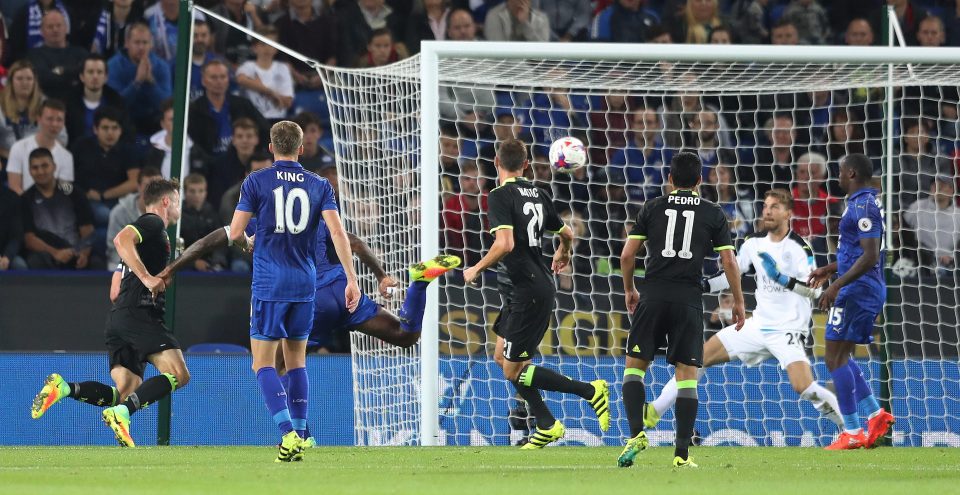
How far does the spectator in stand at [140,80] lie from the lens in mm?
14562

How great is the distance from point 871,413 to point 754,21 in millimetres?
6861

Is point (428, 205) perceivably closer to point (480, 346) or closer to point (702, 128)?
point (480, 346)

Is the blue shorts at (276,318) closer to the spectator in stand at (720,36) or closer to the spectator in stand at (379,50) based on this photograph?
the spectator in stand at (379,50)

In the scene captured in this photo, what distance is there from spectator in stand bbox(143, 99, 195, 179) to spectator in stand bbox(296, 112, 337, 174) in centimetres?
101

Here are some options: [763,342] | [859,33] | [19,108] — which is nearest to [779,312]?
[763,342]

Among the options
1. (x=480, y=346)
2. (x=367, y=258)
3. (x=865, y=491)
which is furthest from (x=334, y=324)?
(x=865, y=491)

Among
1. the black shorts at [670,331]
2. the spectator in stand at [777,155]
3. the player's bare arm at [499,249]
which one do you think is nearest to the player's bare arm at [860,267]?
the player's bare arm at [499,249]

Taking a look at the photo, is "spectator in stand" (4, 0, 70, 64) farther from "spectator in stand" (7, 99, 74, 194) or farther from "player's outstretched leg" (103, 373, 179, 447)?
"player's outstretched leg" (103, 373, 179, 447)

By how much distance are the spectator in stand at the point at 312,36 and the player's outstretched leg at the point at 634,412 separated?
26.2ft

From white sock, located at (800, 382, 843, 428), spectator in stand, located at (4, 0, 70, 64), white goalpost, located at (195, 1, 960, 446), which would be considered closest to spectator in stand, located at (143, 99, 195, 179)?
spectator in stand, located at (4, 0, 70, 64)

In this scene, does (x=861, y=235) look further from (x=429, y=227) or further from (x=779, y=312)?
(x=429, y=227)

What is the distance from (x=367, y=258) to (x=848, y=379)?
12.2 ft

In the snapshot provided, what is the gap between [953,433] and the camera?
12.3 m

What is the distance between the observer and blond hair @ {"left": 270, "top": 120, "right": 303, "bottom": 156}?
847 cm
